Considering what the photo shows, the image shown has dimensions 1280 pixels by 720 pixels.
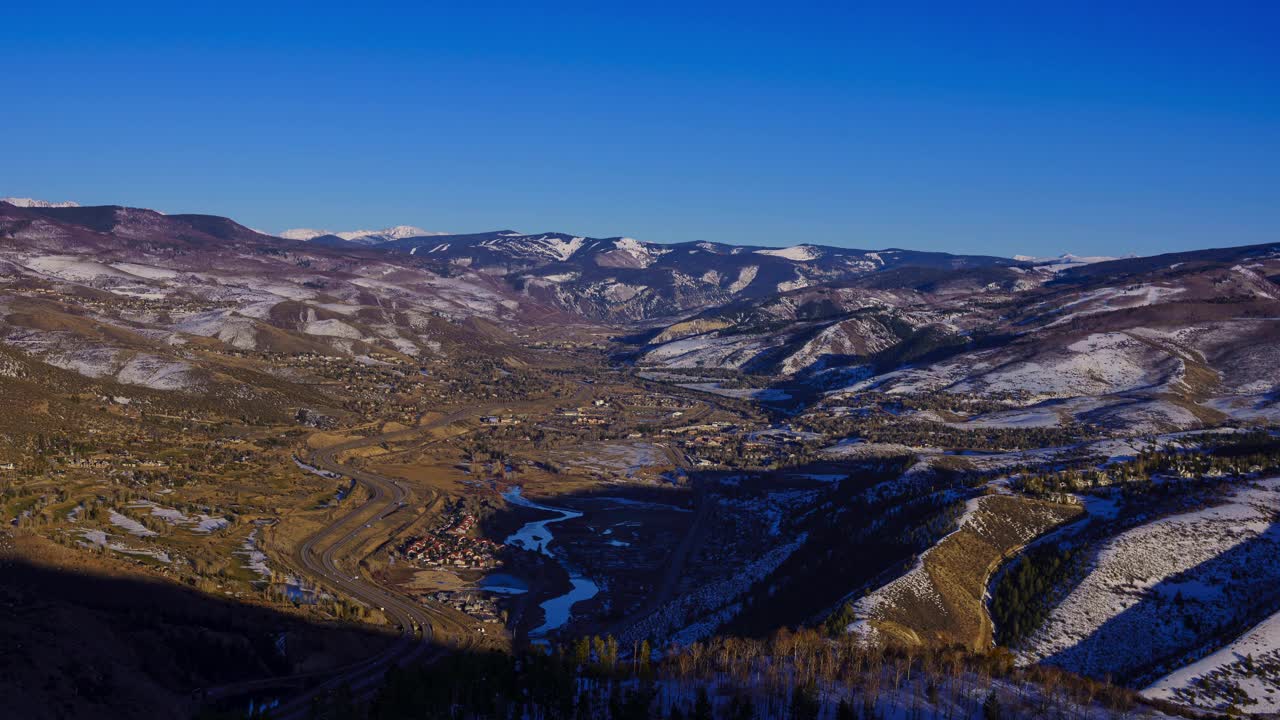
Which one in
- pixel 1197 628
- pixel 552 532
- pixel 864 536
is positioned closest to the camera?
pixel 1197 628

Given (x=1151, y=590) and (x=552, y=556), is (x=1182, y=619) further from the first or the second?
(x=552, y=556)

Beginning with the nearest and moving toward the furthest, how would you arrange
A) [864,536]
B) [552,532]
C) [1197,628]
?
[1197,628]
[864,536]
[552,532]

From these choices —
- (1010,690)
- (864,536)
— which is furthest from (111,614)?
(864,536)

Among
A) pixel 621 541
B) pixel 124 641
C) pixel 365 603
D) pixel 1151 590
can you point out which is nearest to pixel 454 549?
pixel 365 603

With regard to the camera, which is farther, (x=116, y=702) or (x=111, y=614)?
(x=111, y=614)

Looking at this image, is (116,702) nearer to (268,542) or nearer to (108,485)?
(268,542)

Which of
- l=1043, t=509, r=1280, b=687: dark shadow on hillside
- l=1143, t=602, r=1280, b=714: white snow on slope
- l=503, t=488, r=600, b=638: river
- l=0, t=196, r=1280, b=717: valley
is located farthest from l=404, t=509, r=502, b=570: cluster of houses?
l=1143, t=602, r=1280, b=714: white snow on slope

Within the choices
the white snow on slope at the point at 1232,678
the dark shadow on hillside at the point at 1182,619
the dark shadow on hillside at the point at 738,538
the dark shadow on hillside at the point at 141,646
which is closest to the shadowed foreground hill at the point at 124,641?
the dark shadow on hillside at the point at 141,646
